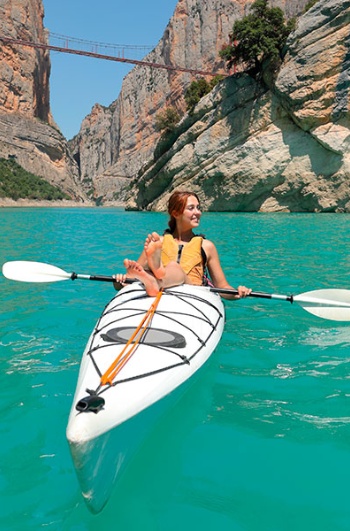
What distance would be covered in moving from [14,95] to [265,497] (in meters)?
92.0

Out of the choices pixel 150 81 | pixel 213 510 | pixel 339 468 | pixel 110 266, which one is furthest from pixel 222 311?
pixel 150 81

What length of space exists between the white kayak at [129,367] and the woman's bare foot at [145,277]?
3.4 inches

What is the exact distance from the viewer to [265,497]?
228 centimetres

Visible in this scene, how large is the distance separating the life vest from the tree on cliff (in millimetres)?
30458

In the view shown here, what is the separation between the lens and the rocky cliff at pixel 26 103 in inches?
3172

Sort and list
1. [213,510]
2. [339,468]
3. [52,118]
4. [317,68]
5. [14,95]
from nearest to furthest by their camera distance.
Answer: [213,510] < [339,468] < [317,68] < [14,95] < [52,118]

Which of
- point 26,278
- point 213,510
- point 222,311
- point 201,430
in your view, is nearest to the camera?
point 213,510

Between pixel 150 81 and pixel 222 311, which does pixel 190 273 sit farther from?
pixel 150 81

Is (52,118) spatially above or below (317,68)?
above

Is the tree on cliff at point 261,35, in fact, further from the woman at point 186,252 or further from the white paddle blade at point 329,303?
the white paddle blade at point 329,303

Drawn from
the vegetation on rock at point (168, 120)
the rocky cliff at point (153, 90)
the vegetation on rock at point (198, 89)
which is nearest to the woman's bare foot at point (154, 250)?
the vegetation on rock at point (168, 120)

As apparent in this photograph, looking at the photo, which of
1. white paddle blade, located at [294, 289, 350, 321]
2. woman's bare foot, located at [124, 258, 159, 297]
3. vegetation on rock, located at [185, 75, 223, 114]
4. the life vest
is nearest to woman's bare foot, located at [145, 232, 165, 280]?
woman's bare foot, located at [124, 258, 159, 297]

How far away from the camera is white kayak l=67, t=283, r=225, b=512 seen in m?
1.96

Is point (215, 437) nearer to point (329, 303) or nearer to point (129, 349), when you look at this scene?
point (129, 349)
